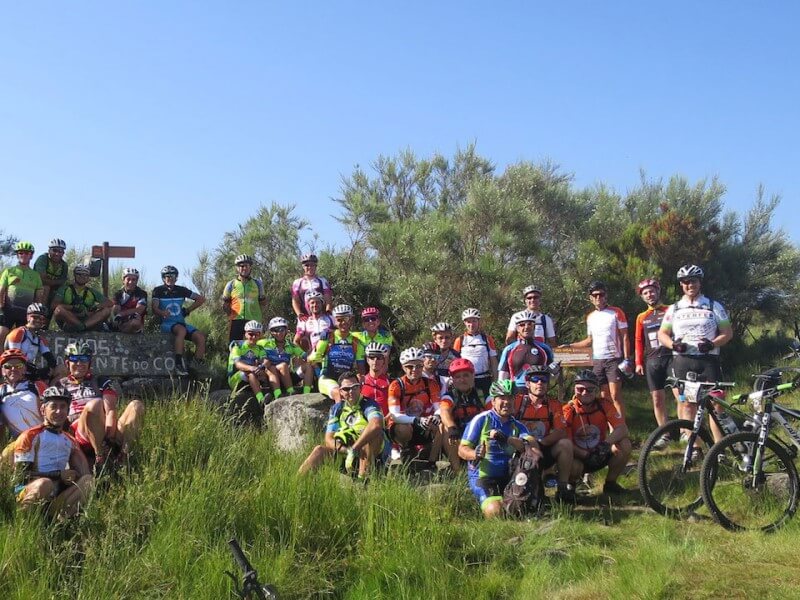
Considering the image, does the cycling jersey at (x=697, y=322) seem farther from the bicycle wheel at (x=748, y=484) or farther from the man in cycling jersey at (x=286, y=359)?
the man in cycling jersey at (x=286, y=359)

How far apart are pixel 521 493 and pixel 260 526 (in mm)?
2293

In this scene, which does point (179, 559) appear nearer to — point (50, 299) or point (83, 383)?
point (83, 383)

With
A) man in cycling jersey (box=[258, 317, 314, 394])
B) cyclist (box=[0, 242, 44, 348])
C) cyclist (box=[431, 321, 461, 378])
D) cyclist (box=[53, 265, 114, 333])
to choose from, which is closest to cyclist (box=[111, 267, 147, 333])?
cyclist (box=[53, 265, 114, 333])

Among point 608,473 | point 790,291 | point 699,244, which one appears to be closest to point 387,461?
point 608,473

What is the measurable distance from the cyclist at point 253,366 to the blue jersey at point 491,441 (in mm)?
3655

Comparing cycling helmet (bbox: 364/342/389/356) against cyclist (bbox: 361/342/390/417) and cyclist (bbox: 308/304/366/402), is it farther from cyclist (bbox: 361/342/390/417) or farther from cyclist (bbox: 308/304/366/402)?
cyclist (bbox: 308/304/366/402)

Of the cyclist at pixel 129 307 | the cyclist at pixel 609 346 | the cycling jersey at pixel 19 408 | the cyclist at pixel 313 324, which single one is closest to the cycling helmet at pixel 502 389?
the cyclist at pixel 609 346

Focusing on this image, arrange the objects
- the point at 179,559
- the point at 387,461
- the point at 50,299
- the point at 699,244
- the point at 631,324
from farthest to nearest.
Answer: the point at 699,244, the point at 631,324, the point at 50,299, the point at 387,461, the point at 179,559

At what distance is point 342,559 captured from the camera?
591cm

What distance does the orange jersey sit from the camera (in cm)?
765

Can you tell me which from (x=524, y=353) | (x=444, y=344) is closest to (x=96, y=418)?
(x=444, y=344)

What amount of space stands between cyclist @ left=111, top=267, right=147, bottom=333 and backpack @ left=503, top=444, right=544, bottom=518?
21.8 feet

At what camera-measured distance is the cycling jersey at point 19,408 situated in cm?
725

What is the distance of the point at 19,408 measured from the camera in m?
7.35
